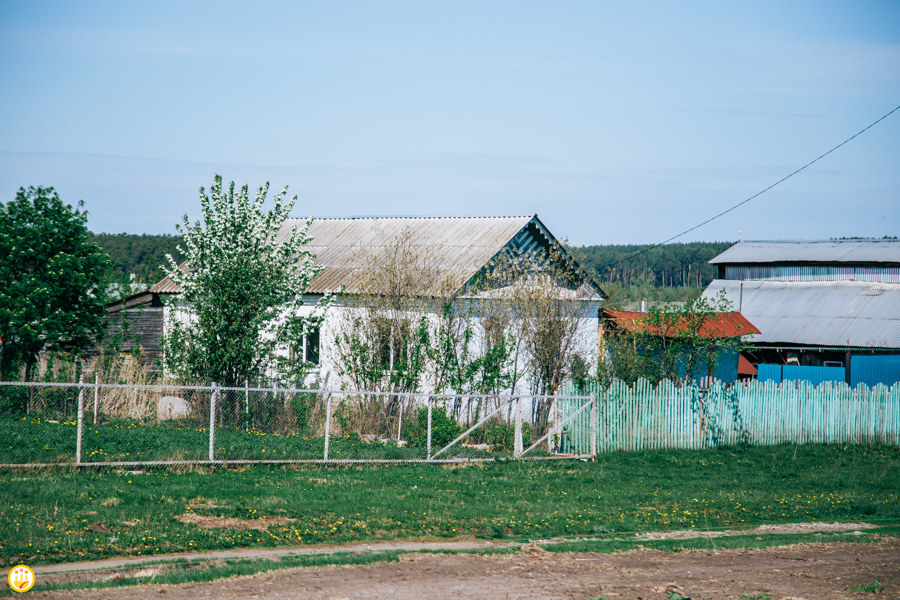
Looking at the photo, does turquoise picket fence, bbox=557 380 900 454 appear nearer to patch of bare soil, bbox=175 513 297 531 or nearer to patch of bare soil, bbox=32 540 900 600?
patch of bare soil, bbox=32 540 900 600

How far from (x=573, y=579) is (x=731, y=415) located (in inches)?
557

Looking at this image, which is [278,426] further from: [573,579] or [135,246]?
[135,246]

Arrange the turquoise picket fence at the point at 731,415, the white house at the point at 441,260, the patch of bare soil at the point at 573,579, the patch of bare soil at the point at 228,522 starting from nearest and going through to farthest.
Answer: the patch of bare soil at the point at 573,579
the patch of bare soil at the point at 228,522
the turquoise picket fence at the point at 731,415
the white house at the point at 441,260

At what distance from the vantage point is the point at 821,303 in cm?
4353

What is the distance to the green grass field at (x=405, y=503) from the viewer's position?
9.89m

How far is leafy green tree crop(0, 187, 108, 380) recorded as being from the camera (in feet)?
66.9

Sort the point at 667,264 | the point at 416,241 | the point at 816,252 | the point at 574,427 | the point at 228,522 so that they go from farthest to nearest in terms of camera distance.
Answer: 1. the point at 667,264
2. the point at 816,252
3. the point at 416,241
4. the point at 574,427
5. the point at 228,522

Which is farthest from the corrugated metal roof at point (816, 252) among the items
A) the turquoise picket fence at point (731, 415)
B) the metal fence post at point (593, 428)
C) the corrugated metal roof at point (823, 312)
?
the metal fence post at point (593, 428)

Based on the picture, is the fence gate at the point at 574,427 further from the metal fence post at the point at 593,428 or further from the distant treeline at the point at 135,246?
the distant treeline at the point at 135,246

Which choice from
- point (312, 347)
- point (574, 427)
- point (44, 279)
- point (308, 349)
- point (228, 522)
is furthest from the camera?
point (308, 349)

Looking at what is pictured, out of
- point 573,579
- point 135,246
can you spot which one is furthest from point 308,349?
point 135,246

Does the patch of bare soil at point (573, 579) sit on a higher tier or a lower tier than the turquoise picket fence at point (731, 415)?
lower

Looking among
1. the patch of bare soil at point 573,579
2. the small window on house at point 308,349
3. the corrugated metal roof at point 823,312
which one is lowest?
the patch of bare soil at point 573,579

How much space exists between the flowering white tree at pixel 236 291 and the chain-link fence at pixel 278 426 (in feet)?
3.01
